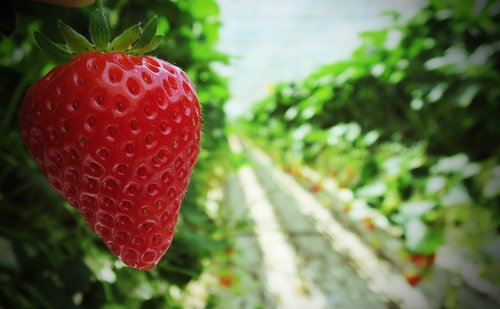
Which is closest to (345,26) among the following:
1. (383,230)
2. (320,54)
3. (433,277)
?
(320,54)

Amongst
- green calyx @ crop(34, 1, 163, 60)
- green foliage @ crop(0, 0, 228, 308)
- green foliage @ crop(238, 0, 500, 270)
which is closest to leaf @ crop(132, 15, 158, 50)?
green calyx @ crop(34, 1, 163, 60)

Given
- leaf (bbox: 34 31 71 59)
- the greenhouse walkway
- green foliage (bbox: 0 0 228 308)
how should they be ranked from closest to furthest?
1. leaf (bbox: 34 31 71 59)
2. green foliage (bbox: 0 0 228 308)
3. the greenhouse walkway

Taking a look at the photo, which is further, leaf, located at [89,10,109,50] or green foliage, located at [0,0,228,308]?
green foliage, located at [0,0,228,308]

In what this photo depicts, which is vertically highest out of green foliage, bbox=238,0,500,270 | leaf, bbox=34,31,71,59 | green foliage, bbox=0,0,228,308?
green foliage, bbox=238,0,500,270

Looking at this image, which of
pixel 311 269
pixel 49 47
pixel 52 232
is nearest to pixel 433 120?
pixel 311 269

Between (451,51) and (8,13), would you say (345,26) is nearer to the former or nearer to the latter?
(451,51)

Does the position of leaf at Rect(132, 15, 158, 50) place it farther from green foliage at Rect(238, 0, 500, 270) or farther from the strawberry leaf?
green foliage at Rect(238, 0, 500, 270)

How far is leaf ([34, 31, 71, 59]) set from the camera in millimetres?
224

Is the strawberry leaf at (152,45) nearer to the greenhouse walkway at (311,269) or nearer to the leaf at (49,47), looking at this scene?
the leaf at (49,47)

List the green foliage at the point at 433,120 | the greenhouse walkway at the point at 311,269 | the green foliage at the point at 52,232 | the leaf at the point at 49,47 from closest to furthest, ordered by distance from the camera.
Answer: the leaf at the point at 49,47 → the green foliage at the point at 52,232 → the green foliage at the point at 433,120 → the greenhouse walkway at the point at 311,269

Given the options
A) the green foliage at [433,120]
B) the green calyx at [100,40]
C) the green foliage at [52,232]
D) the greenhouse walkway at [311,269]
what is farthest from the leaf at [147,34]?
the greenhouse walkway at [311,269]

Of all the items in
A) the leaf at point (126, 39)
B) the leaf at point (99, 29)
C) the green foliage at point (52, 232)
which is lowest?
the green foliage at point (52, 232)

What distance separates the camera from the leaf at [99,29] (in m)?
0.23

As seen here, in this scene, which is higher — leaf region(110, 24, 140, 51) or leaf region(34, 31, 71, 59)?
leaf region(110, 24, 140, 51)
